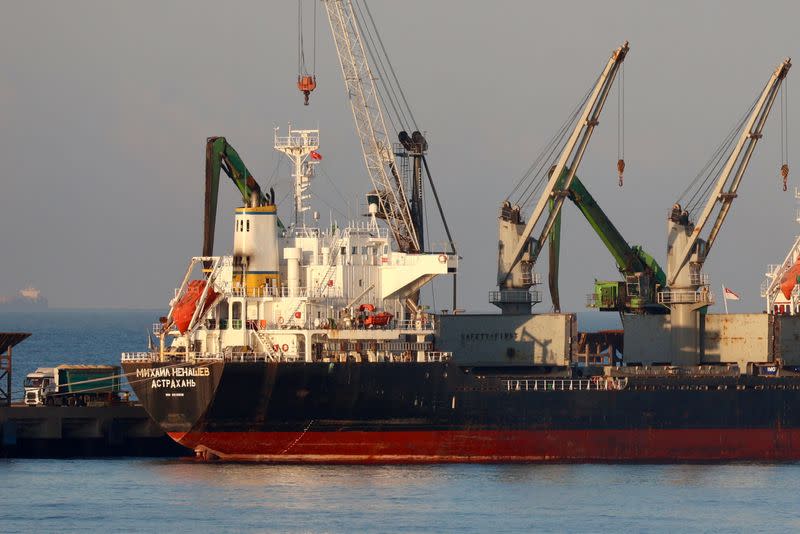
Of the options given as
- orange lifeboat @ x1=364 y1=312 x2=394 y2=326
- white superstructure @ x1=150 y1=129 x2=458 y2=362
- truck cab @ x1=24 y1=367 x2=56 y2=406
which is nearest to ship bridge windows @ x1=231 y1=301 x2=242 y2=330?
white superstructure @ x1=150 y1=129 x2=458 y2=362

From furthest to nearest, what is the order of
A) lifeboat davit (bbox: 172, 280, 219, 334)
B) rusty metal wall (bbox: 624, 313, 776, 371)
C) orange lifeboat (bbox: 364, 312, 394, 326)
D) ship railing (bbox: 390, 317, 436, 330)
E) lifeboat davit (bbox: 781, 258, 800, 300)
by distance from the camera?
lifeboat davit (bbox: 781, 258, 800, 300)
rusty metal wall (bbox: 624, 313, 776, 371)
ship railing (bbox: 390, 317, 436, 330)
orange lifeboat (bbox: 364, 312, 394, 326)
lifeboat davit (bbox: 172, 280, 219, 334)

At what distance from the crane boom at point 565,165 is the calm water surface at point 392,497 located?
10.4 m

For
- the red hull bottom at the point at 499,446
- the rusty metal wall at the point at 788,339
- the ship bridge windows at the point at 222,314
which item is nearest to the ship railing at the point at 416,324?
the red hull bottom at the point at 499,446

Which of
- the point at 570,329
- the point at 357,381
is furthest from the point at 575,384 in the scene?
the point at 357,381

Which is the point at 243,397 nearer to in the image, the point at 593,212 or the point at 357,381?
the point at 357,381

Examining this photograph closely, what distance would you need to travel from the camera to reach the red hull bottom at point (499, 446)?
5566 cm

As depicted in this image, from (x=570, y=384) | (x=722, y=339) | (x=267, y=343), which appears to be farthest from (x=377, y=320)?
(x=722, y=339)

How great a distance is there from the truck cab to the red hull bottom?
676cm

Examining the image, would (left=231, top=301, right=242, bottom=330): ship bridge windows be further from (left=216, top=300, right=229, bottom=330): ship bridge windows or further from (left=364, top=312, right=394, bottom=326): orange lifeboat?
(left=364, top=312, right=394, bottom=326): orange lifeboat

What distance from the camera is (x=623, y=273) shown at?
2662 inches

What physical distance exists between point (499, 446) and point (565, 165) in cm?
1254

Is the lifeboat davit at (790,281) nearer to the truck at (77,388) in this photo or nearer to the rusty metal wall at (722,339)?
the rusty metal wall at (722,339)

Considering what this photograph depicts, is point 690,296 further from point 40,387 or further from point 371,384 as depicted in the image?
point 40,387

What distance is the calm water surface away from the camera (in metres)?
45.8
